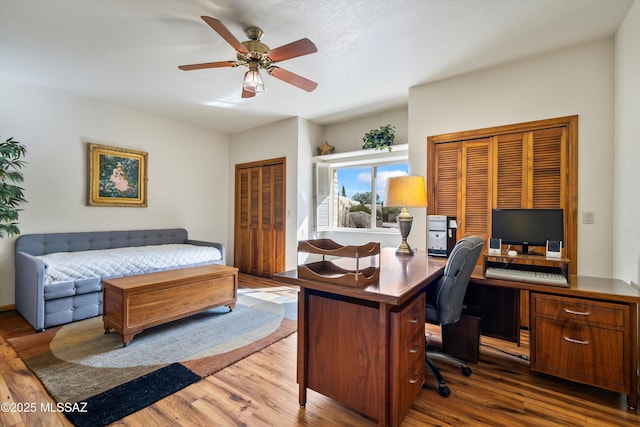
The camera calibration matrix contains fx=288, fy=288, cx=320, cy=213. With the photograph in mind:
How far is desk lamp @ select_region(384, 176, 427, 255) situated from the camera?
99.9 inches

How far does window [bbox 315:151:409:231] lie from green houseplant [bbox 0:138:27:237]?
3.75 metres

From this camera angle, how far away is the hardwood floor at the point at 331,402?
5.24 ft

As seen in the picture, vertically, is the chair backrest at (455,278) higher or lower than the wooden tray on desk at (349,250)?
lower

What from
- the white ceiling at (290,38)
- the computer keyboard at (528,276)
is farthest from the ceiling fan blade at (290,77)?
the computer keyboard at (528,276)

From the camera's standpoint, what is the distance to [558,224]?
2.16 metres

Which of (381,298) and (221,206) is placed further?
(221,206)

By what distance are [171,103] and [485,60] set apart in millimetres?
3980

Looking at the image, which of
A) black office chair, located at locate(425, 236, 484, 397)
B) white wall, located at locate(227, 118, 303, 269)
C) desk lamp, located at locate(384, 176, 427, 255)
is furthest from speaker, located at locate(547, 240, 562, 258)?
white wall, located at locate(227, 118, 303, 269)

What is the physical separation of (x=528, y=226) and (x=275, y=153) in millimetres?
3883

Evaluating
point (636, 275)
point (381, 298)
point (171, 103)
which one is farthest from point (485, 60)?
point (171, 103)

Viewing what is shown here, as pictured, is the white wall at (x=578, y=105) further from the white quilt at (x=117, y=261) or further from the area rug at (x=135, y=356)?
the white quilt at (x=117, y=261)

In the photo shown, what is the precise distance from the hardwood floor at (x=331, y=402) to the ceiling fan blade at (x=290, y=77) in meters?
2.43

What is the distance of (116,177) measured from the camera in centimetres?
425

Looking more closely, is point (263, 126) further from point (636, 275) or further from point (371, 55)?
point (636, 275)
